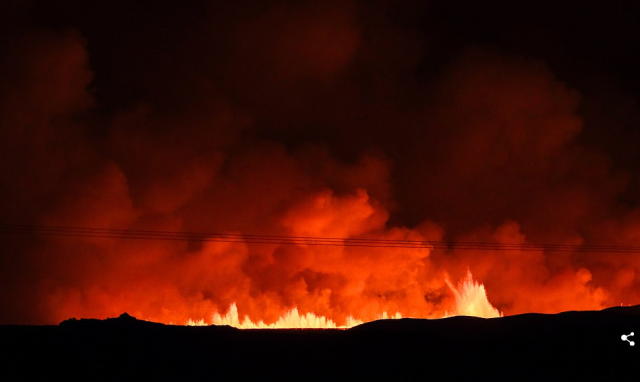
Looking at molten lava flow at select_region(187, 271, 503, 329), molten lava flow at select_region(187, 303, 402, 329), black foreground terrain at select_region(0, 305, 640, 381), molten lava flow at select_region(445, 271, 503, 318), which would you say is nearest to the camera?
black foreground terrain at select_region(0, 305, 640, 381)

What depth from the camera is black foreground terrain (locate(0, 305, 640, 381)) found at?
20.5m

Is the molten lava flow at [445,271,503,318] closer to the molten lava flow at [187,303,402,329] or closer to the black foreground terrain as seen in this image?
the molten lava flow at [187,303,402,329]

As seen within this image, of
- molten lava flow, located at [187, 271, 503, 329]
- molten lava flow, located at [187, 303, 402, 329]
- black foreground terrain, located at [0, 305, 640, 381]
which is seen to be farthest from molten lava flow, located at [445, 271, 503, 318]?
black foreground terrain, located at [0, 305, 640, 381]

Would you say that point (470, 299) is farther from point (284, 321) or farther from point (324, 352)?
point (324, 352)

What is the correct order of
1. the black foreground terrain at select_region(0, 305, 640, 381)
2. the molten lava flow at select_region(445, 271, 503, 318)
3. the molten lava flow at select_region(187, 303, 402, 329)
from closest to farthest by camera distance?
the black foreground terrain at select_region(0, 305, 640, 381) < the molten lava flow at select_region(187, 303, 402, 329) < the molten lava flow at select_region(445, 271, 503, 318)

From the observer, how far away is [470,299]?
65.6m

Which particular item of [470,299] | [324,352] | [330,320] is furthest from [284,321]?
[324,352]

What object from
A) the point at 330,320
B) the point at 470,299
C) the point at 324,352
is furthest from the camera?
the point at 470,299

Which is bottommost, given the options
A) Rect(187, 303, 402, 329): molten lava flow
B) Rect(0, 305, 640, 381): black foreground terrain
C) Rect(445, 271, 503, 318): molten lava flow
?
Rect(0, 305, 640, 381): black foreground terrain

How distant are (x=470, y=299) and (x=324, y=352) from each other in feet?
150

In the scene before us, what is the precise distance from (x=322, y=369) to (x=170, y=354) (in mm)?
4590

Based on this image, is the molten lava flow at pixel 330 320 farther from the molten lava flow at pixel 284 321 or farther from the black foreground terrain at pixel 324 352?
the black foreground terrain at pixel 324 352

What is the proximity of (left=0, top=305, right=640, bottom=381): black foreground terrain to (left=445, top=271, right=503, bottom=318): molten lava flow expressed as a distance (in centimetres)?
3979

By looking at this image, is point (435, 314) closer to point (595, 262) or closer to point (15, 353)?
point (595, 262)
